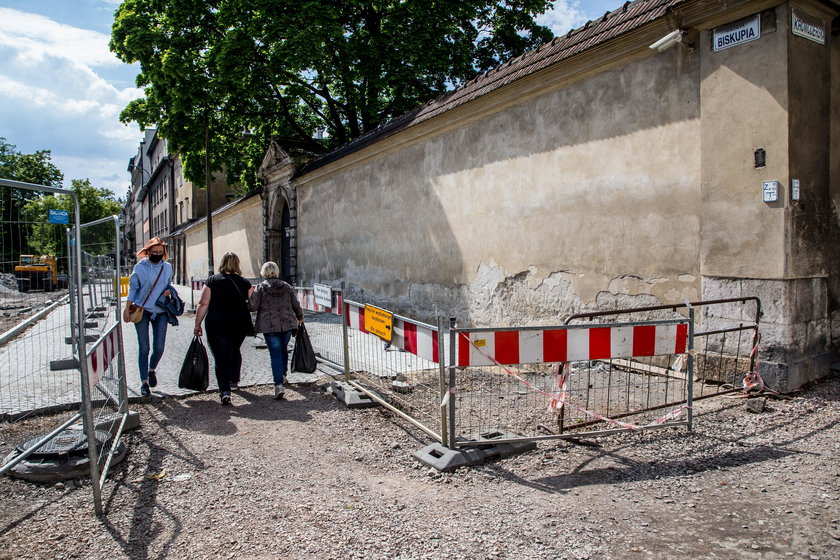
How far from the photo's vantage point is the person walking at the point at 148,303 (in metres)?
6.26

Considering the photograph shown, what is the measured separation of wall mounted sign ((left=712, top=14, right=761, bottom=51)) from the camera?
235 inches

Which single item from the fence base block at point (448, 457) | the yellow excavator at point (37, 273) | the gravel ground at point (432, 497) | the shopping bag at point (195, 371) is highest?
the yellow excavator at point (37, 273)

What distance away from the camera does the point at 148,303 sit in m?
6.32

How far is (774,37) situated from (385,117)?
18.1 metres

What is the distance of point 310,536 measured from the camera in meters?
3.19

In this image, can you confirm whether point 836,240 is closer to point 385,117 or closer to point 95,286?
point 95,286

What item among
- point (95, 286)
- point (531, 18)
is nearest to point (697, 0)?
point (95, 286)

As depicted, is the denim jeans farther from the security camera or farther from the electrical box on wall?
the security camera

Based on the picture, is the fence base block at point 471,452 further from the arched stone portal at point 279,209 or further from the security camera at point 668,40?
the arched stone portal at point 279,209

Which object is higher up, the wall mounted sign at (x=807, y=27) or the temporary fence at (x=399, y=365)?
the wall mounted sign at (x=807, y=27)

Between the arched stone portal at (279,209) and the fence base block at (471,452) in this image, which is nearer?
the fence base block at (471,452)

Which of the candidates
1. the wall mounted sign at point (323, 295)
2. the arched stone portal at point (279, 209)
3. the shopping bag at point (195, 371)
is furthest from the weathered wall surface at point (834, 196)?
the arched stone portal at point (279, 209)

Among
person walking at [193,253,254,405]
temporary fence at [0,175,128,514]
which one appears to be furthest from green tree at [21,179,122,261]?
person walking at [193,253,254,405]

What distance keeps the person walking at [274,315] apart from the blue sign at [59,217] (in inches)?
83.5
